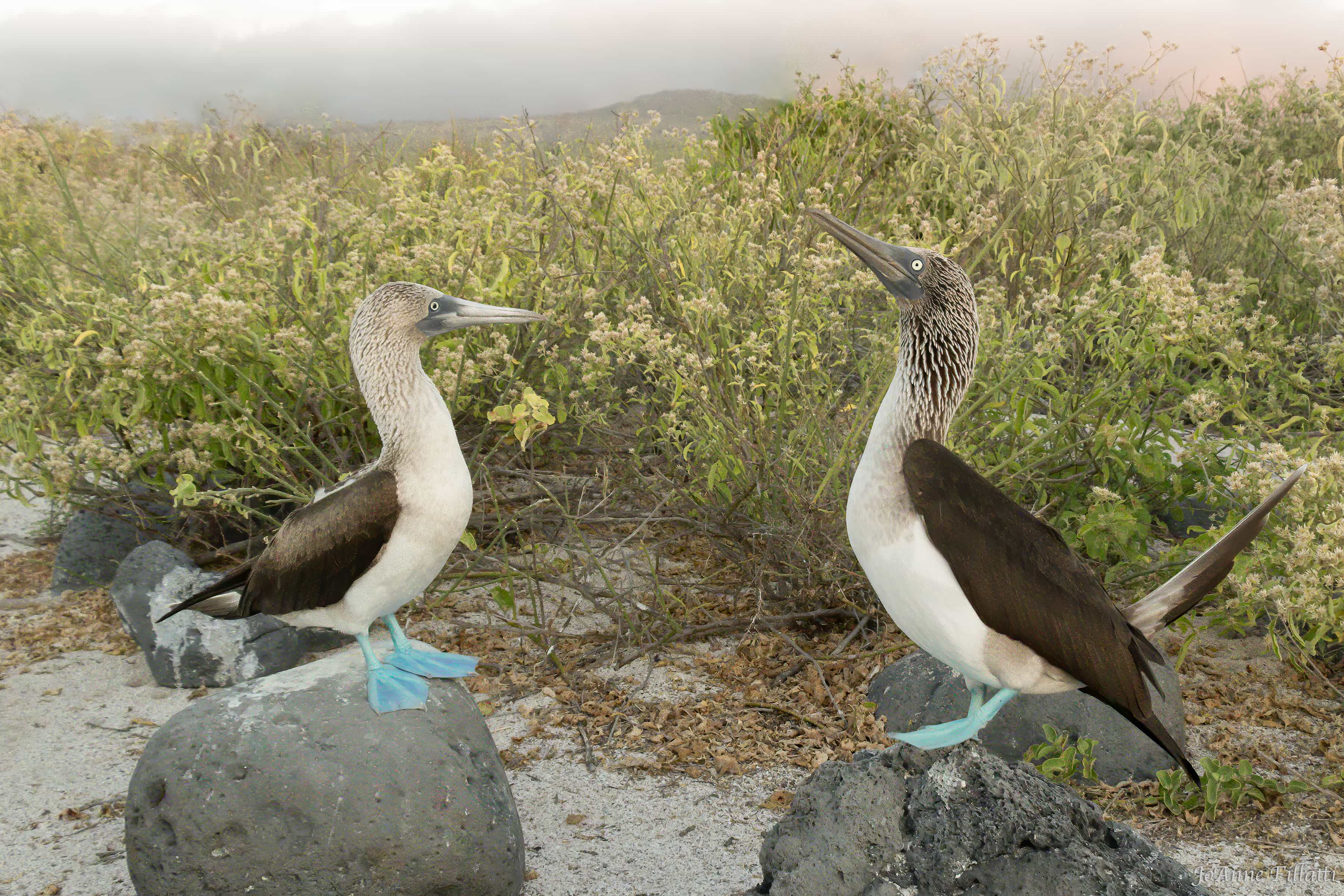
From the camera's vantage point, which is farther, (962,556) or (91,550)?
(91,550)

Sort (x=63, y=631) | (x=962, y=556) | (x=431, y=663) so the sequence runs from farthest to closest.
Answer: (x=63, y=631) < (x=431, y=663) < (x=962, y=556)

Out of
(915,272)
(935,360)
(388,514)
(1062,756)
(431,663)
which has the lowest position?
(1062,756)

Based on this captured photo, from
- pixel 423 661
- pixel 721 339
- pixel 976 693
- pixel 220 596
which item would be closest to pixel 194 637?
pixel 220 596

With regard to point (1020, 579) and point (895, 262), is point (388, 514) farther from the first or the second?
point (1020, 579)

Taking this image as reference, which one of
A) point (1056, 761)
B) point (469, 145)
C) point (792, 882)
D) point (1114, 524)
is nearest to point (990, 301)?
point (1114, 524)

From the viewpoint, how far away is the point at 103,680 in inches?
188

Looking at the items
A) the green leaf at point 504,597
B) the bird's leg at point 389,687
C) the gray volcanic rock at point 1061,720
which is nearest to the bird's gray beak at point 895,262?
the gray volcanic rock at point 1061,720

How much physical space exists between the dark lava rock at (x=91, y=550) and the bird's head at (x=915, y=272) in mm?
4716

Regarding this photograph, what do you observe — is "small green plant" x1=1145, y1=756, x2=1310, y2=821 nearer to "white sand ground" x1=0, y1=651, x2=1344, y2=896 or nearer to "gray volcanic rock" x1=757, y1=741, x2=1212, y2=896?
"white sand ground" x1=0, y1=651, x2=1344, y2=896

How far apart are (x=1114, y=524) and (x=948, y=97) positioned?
3.35 m

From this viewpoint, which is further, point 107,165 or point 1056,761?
point 107,165

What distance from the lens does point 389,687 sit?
10.3ft

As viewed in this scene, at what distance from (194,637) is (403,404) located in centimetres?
227

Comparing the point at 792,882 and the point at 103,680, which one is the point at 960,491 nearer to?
the point at 792,882
